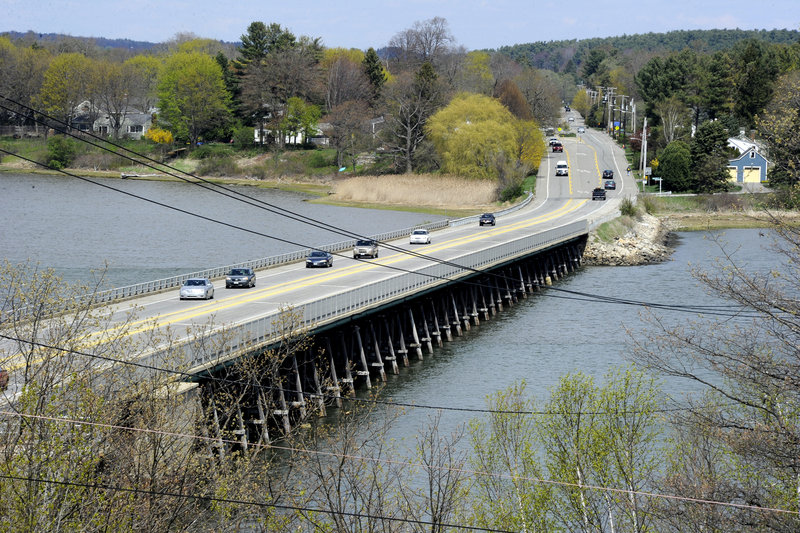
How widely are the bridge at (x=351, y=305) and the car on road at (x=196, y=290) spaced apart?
1.69 ft

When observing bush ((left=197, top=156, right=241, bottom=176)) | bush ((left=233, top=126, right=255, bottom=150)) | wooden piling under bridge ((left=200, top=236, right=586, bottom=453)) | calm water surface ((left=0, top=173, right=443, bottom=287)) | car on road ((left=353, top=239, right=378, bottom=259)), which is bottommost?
wooden piling under bridge ((left=200, top=236, right=586, bottom=453))

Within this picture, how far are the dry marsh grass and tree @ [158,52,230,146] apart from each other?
144 feet

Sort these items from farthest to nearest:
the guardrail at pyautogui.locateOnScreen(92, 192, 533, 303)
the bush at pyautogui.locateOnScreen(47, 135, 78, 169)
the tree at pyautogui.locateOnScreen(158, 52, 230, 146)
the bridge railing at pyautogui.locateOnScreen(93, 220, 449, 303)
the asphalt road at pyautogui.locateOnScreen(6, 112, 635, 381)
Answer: the tree at pyautogui.locateOnScreen(158, 52, 230, 146) < the bush at pyautogui.locateOnScreen(47, 135, 78, 169) < the guardrail at pyautogui.locateOnScreen(92, 192, 533, 303) < the bridge railing at pyautogui.locateOnScreen(93, 220, 449, 303) < the asphalt road at pyautogui.locateOnScreen(6, 112, 635, 381)

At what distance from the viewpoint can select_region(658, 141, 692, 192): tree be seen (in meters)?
118

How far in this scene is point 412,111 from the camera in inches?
5335

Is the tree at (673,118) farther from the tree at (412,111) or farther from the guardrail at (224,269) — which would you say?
the guardrail at (224,269)

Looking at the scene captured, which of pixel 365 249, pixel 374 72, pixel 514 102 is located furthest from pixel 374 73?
pixel 365 249

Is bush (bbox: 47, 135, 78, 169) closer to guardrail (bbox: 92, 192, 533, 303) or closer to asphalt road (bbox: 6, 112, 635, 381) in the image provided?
asphalt road (bbox: 6, 112, 635, 381)

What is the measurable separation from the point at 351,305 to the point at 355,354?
3093 millimetres

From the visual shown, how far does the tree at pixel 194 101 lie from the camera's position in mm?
160125

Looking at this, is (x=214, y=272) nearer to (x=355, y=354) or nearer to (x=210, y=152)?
(x=355, y=354)

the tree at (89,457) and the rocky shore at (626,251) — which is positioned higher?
the tree at (89,457)

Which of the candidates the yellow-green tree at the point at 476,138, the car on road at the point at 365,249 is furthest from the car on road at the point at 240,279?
the yellow-green tree at the point at 476,138

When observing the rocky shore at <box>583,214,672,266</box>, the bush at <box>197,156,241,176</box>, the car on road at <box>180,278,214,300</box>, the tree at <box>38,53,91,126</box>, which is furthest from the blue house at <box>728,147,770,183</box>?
the tree at <box>38,53,91,126</box>
